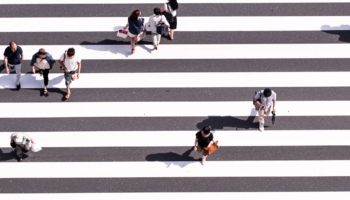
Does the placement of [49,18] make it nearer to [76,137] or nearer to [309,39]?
[76,137]

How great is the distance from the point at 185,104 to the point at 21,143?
4.30 m

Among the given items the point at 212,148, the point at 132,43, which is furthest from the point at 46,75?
the point at 212,148

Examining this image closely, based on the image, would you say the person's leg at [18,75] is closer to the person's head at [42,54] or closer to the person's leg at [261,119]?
the person's head at [42,54]

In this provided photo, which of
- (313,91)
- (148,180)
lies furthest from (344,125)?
(148,180)

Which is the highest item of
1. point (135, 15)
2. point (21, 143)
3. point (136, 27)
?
point (135, 15)

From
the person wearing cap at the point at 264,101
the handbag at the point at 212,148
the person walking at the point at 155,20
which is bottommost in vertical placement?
the handbag at the point at 212,148

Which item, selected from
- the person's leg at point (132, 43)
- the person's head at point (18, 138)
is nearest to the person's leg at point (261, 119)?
the person's leg at point (132, 43)

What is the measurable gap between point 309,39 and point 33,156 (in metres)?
8.16

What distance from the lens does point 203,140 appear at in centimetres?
1288

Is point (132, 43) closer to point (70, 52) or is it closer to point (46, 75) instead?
point (70, 52)

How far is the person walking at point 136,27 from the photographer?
14094mm

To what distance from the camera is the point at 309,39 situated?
15312 mm

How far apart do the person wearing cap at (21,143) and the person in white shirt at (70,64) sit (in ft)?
5.98

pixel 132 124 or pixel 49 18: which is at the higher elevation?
pixel 49 18
